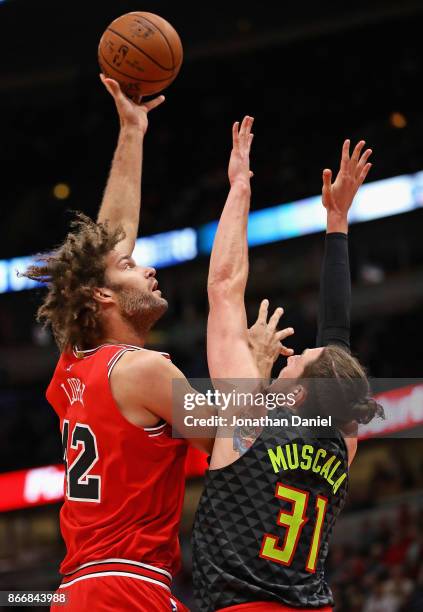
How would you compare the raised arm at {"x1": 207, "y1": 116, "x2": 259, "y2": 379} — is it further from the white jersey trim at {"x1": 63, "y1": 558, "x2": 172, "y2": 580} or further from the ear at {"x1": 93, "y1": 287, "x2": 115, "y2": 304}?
the white jersey trim at {"x1": 63, "y1": 558, "x2": 172, "y2": 580}

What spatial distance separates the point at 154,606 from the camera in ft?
10.6

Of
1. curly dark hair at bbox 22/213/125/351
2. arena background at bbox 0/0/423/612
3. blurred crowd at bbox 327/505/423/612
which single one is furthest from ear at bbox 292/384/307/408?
arena background at bbox 0/0/423/612

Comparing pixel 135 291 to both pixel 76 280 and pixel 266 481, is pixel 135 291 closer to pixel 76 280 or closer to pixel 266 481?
pixel 76 280

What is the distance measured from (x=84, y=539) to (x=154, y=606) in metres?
0.35

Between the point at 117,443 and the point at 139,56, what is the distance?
199 cm

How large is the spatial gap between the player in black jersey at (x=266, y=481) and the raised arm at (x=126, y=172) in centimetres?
91

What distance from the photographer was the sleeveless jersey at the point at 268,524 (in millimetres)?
3055

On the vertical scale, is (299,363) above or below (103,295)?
below

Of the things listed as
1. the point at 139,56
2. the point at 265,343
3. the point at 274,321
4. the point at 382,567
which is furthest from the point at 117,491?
the point at 382,567

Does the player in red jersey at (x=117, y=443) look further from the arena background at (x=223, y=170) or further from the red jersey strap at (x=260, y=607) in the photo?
the arena background at (x=223, y=170)

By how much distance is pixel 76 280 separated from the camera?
3.75 meters

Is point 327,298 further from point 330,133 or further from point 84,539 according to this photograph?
point 330,133

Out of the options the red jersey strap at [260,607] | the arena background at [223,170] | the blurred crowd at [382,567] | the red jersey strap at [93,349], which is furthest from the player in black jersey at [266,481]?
the arena background at [223,170]

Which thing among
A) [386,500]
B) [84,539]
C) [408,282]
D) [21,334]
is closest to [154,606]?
[84,539]
